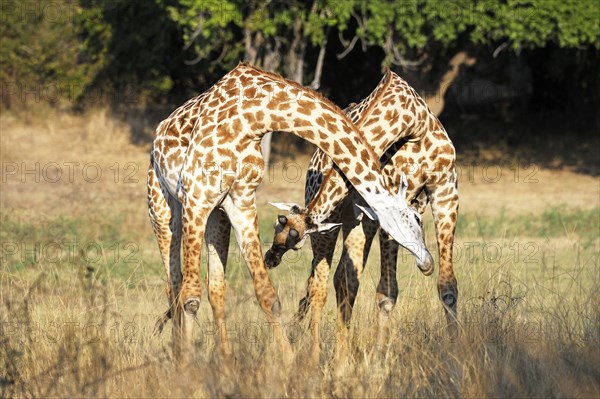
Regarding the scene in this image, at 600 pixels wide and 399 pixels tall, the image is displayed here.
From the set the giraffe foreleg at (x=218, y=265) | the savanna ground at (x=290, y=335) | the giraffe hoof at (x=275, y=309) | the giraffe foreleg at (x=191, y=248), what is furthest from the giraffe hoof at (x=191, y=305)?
the giraffe hoof at (x=275, y=309)

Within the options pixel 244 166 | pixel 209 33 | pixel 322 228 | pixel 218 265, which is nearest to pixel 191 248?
pixel 218 265

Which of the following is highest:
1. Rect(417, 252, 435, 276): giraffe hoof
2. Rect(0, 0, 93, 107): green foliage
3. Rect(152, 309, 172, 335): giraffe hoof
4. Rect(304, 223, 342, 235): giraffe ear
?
Rect(0, 0, 93, 107): green foliage

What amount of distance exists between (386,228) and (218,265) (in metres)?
1.74

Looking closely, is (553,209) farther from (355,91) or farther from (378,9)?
(355,91)

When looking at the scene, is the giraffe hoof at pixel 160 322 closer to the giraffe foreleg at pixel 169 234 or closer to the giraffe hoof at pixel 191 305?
the giraffe foreleg at pixel 169 234

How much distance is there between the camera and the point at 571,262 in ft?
37.4

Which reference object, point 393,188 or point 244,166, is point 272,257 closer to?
point 244,166

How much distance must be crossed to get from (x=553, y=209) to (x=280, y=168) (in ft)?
23.2

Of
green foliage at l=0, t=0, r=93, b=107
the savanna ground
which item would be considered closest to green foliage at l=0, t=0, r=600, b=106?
green foliage at l=0, t=0, r=93, b=107

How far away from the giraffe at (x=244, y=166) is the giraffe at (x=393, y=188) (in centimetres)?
30

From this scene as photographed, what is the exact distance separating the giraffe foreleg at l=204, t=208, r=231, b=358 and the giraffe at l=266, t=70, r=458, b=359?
0.40 m

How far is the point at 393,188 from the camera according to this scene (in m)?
6.83

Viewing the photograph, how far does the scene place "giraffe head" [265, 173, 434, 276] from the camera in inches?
215

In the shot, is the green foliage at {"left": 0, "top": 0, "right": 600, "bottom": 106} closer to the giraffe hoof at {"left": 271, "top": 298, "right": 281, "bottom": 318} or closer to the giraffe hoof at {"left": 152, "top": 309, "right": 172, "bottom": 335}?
the giraffe hoof at {"left": 152, "top": 309, "right": 172, "bottom": 335}
